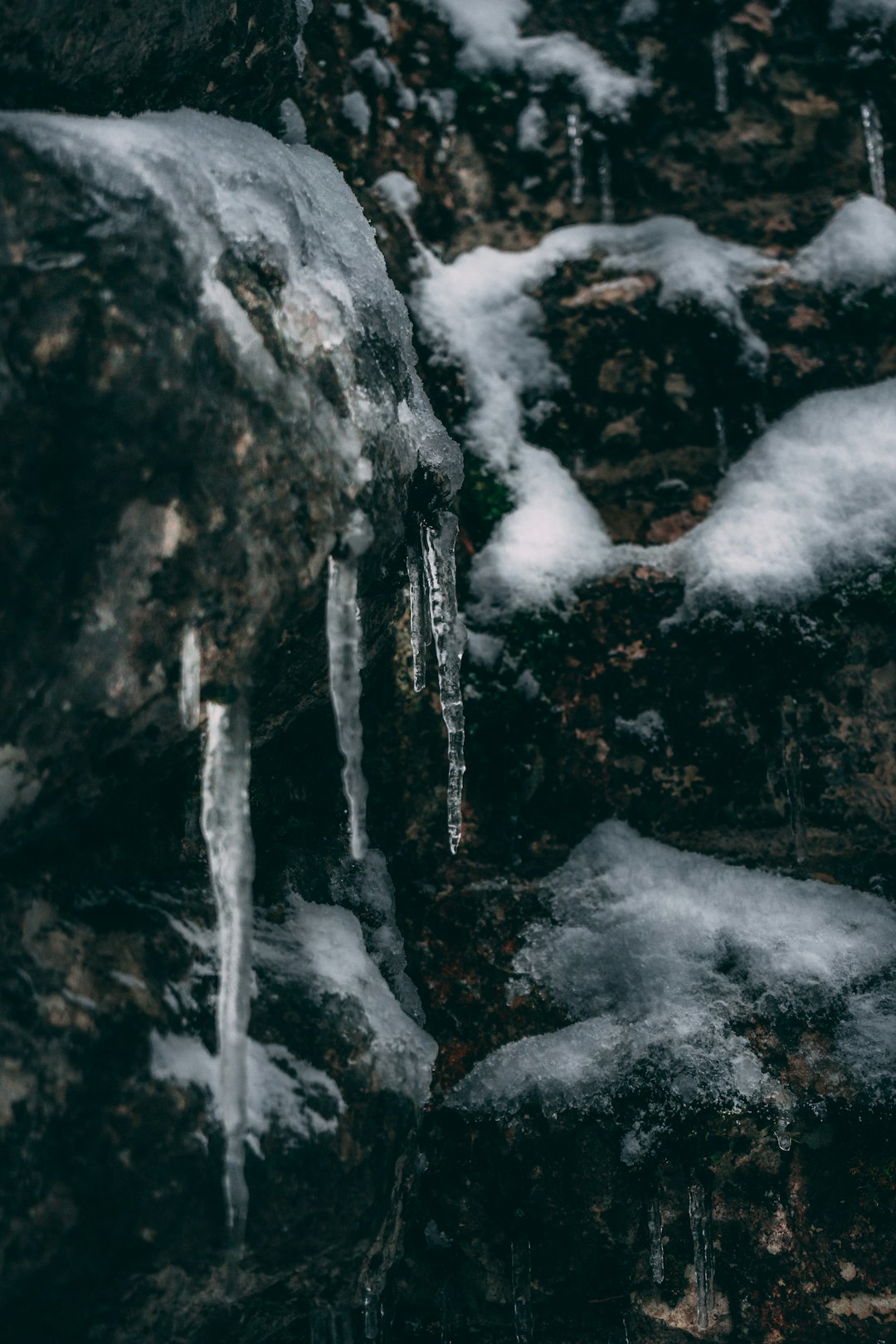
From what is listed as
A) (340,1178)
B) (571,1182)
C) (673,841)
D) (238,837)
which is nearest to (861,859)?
(673,841)

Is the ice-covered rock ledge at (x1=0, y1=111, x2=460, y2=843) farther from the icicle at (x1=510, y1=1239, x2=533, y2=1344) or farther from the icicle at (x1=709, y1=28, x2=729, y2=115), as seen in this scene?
the icicle at (x1=709, y1=28, x2=729, y2=115)

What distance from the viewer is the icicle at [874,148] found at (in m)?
4.84

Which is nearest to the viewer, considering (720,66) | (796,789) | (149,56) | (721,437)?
(149,56)

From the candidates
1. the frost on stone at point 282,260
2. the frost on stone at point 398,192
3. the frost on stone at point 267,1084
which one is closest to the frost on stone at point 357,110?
the frost on stone at point 398,192

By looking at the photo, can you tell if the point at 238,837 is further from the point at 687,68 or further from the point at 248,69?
the point at 687,68

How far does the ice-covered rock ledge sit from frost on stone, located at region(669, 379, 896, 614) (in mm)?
1938

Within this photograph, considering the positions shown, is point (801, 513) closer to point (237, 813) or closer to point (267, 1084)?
point (237, 813)

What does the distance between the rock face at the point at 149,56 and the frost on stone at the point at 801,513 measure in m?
2.57

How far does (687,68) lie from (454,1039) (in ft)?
17.0

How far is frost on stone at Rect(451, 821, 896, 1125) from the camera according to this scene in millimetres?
3416

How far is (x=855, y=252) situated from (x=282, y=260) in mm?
3366

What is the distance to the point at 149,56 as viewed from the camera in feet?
9.52

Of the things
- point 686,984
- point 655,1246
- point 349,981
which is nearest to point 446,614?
point 349,981

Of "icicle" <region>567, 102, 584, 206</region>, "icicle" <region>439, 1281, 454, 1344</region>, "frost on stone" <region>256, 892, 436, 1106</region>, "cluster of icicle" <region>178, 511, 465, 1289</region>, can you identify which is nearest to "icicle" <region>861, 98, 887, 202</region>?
"icicle" <region>567, 102, 584, 206</region>
